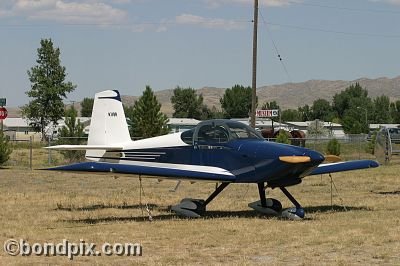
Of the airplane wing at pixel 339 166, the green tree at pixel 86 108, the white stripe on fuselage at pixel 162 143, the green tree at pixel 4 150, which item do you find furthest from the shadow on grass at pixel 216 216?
the green tree at pixel 86 108

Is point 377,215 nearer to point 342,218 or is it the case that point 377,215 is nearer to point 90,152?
point 342,218

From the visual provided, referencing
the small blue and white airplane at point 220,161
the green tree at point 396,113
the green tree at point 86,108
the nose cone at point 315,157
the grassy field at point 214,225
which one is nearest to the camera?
the grassy field at point 214,225

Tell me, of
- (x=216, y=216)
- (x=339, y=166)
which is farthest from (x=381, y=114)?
(x=216, y=216)

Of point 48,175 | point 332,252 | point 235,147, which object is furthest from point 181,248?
point 48,175

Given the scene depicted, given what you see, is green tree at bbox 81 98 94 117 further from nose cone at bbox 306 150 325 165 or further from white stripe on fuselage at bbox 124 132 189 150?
nose cone at bbox 306 150 325 165

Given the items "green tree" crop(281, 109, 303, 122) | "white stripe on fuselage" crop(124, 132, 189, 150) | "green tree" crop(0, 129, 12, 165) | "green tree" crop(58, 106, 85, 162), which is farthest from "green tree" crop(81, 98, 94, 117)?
"white stripe on fuselage" crop(124, 132, 189, 150)

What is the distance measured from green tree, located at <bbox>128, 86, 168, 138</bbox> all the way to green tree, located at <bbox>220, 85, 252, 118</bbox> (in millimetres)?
76074

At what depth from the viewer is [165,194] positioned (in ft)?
61.5

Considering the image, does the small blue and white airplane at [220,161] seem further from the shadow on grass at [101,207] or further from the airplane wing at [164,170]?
the shadow on grass at [101,207]

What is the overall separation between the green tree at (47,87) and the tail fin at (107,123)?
49126mm

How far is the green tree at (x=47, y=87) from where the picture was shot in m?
65.8

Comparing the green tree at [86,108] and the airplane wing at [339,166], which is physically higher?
the green tree at [86,108]

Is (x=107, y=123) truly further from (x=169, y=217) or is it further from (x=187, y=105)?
(x=187, y=105)

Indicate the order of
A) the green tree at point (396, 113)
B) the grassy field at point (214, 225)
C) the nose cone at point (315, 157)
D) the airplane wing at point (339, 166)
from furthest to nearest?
1. the green tree at point (396, 113)
2. the airplane wing at point (339, 166)
3. the nose cone at point (315, 157)
4. the grassy field at point (214, 225)
